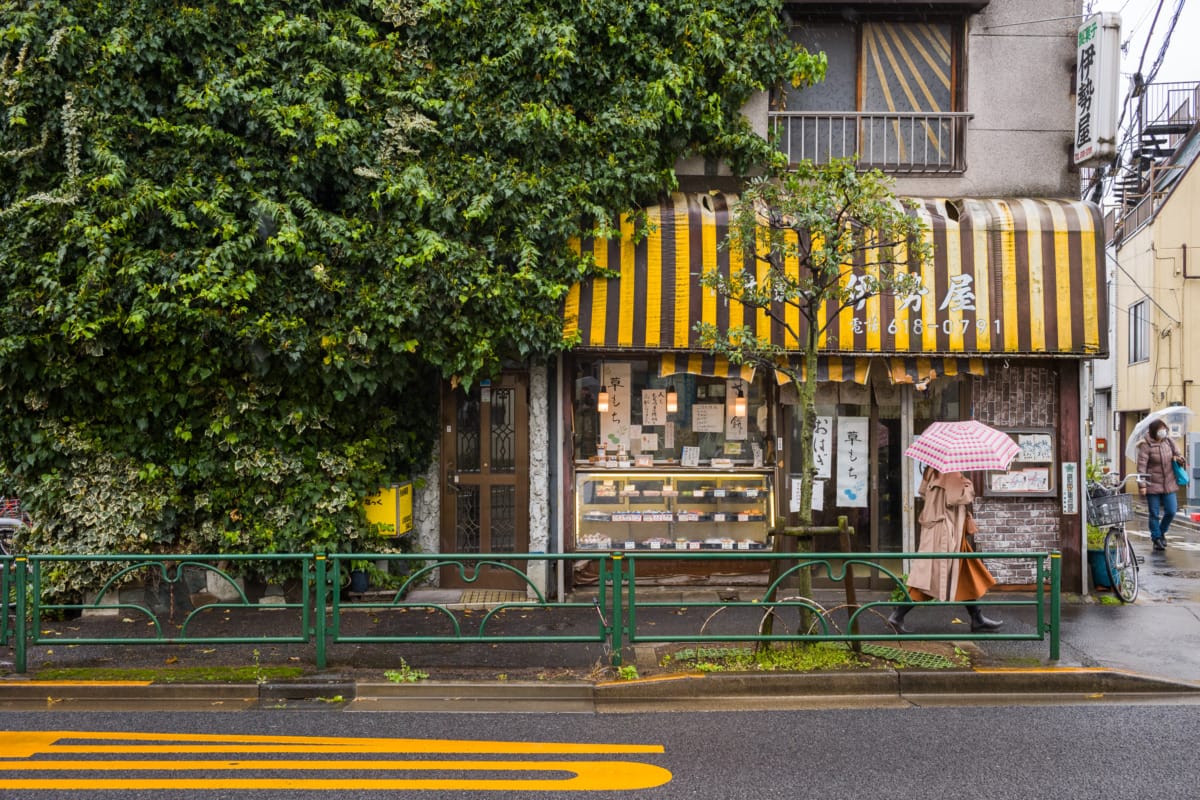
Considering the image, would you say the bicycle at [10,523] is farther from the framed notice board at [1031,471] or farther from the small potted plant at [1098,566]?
the small potted plant at [1098,566]

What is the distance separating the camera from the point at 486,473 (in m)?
11.0

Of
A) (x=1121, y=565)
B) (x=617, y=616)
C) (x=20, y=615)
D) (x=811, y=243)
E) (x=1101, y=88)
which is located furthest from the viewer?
(x=1121, y=565)

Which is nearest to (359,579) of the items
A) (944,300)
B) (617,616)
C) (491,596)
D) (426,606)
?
(491,596)

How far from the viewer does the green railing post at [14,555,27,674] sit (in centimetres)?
742

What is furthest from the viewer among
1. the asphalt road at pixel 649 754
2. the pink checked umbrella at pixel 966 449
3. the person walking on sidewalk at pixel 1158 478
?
the person walking on sidewalk at pixel 1158 478

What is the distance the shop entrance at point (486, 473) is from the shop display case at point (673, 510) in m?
0.82

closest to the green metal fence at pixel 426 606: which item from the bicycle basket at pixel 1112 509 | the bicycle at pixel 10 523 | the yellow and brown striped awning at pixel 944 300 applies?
the bicycle at pixel 10 523

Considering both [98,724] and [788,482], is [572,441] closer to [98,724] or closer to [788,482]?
[788,482]

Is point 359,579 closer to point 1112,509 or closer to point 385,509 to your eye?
point 385,509

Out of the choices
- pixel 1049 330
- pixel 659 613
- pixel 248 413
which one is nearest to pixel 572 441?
pixel 659 613

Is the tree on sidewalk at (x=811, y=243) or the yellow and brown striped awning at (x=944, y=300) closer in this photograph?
the tree on sidewalk at (x=811, y=243)

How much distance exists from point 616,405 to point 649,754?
5.67 metres

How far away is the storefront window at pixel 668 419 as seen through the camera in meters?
11.1

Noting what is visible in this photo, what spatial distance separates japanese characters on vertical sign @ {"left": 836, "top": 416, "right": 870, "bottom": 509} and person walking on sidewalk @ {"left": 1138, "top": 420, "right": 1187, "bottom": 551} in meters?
5.70
